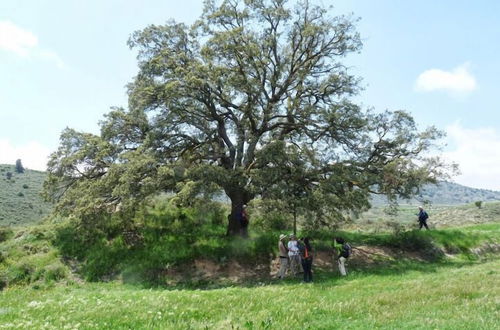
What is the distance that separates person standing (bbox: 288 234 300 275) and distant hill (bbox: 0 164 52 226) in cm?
6653

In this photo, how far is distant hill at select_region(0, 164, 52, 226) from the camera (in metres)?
86.9

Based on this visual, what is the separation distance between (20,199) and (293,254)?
9415cm

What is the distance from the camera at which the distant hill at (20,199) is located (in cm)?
8688

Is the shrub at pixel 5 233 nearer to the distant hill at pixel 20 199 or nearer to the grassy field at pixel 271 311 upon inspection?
the grassy field at pixel 271 311

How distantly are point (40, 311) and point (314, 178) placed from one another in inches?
676

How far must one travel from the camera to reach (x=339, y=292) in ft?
49.2

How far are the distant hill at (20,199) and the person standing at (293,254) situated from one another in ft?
218

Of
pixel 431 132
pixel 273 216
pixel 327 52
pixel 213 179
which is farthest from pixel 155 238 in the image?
pixel 431 132

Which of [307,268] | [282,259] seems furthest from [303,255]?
[282,259]

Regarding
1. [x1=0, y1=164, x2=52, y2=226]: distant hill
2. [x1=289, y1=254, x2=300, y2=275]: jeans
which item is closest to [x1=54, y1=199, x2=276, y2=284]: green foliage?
[x1=289, y1=254, x2=300, y2=275]: jeans

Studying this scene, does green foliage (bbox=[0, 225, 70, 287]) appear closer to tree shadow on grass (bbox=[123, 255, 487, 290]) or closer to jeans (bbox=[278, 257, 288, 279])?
tree shadow on grass (bbox=[123, 255, 487, 290])

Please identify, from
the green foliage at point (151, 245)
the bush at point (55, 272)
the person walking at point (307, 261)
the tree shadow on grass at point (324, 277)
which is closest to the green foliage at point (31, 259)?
the bush at point (55, 272)

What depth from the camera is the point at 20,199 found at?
319ft

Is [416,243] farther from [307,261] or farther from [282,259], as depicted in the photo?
[307,261]
